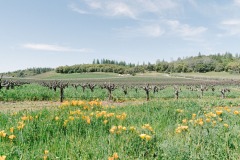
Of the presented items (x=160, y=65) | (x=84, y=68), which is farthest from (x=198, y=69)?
(x=84, y=68)

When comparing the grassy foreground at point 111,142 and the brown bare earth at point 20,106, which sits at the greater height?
the grassy foreground at point 111,142

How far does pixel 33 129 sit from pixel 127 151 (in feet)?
9.92

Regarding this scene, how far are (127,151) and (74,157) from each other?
1095mm

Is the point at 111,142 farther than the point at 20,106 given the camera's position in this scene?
No

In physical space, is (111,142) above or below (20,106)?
above

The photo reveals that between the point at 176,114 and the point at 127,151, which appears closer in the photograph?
the point at 127,151

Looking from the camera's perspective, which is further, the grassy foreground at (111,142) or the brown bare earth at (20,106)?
the brown bare earth at (20,106)

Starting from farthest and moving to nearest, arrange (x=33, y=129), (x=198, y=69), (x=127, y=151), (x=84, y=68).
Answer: (x=84, y=68)
(x=198, y=69)
(x=33, y=129)
(x=127, y=151)

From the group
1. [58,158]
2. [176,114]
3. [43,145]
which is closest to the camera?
[58,158]

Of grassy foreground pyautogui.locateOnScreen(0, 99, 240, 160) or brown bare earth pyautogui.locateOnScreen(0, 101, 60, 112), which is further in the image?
brown bare earth pyautogui.locateOnScreen(0, 101, 60, 112)

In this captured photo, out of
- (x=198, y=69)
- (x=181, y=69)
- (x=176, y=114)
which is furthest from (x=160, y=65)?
(x=176, y=114)

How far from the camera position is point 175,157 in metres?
5.27

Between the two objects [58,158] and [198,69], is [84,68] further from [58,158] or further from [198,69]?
[58,158]

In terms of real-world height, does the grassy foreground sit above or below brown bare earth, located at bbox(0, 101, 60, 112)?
above
